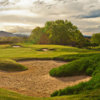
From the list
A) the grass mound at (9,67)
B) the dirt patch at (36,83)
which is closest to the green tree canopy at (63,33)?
the grass mound at (9,67)

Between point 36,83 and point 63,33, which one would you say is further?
point 63,33

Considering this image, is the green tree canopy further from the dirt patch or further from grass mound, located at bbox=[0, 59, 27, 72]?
the dirt patch

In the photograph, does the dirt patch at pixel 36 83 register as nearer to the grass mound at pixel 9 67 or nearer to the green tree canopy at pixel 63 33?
the grass mound at pixel 9 67

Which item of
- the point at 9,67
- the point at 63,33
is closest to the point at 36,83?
the point at 9,67

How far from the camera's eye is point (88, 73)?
1327 cm

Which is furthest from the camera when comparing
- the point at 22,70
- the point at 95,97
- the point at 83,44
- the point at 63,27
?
the point at 63,27

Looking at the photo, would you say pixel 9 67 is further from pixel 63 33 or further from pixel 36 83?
pixel 63 33

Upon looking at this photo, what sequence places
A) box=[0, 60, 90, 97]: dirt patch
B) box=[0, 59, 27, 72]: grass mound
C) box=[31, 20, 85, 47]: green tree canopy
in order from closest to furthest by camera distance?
box=[0, 60, 90, 97]: dirt patch
box=[0, 59, 27, 72]: grass mound
box=[31, 20, 85, 47]: green tree canopy

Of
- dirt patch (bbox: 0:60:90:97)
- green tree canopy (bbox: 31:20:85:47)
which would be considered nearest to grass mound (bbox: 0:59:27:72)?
dirt patch (bbox: 0:60:90:97)

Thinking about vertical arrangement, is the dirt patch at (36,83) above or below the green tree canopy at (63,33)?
below

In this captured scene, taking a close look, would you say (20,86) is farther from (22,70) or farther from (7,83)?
(22,70)

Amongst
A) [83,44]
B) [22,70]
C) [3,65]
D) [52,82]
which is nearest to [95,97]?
[52,82]

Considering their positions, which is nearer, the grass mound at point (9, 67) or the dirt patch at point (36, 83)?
the dirt patch at point (36, 83)

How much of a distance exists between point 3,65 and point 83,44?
5051 cm
